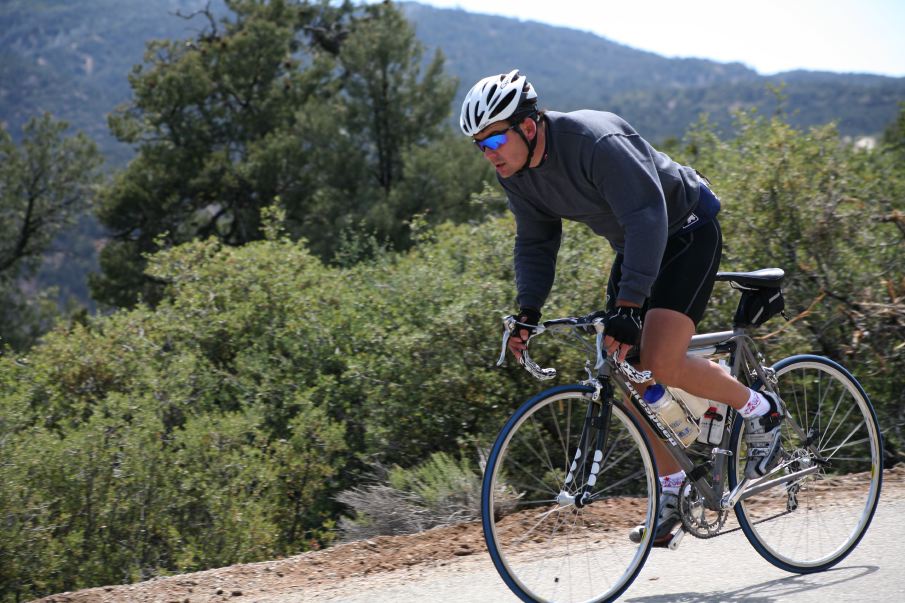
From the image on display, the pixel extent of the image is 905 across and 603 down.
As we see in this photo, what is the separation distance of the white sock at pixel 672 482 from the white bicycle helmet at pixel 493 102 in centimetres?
162

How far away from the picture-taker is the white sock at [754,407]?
3893mm

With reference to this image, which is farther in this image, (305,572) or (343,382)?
(343,382)

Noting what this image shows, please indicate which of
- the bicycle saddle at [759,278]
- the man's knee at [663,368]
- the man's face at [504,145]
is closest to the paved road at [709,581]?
the man's knee at [663,368]

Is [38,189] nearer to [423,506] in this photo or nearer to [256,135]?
[256,135]

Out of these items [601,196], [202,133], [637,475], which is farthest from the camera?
[202,133]

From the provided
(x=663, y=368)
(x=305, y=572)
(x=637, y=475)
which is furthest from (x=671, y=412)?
(x=305, y=572)

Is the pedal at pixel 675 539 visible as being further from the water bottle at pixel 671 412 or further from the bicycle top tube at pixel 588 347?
the bicycle top tube at pixel 588 347

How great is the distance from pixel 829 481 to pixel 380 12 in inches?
1330

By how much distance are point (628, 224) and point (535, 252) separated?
691 mm

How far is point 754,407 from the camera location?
3904 millimetres

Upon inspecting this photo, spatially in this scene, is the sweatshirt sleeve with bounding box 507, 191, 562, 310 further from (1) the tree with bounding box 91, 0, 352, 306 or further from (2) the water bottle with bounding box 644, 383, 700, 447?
(1) the tree with bounding box 91, 0, 352, 306

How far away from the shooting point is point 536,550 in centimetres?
364

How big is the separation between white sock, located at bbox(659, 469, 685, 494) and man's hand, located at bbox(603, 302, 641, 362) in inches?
26.4

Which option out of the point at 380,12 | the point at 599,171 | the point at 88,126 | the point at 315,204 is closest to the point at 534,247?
the point at 599,171
